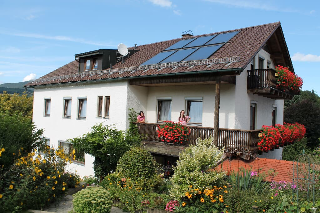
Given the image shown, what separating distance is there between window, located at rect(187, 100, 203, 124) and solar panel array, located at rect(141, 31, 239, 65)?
2.18 metres

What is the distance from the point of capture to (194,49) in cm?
1552

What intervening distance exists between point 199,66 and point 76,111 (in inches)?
368

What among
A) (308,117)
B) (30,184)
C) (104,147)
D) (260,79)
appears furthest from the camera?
(308,117)

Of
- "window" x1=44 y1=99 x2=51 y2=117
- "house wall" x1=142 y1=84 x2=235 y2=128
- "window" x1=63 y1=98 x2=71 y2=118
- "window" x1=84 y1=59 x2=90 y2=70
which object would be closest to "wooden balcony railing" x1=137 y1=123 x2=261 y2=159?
"house wall" x1=142 y1=84 x2=235 y2=128

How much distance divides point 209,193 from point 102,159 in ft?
21.0

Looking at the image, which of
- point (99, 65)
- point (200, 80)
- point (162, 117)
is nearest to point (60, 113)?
point (99, 65)

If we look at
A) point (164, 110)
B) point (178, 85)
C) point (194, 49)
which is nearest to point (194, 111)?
point (178, 85)

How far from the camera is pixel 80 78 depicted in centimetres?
1834

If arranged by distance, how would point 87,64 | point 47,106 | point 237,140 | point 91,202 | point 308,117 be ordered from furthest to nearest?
point 308,117
point 47,106
point 87,64
point 237,140
point 91,202

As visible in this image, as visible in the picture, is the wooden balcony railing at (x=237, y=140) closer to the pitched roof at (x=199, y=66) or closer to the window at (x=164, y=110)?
the pitched roof at (x=199, y=66)

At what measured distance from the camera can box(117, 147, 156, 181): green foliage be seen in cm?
1050

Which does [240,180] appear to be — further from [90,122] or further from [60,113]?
[60,113]

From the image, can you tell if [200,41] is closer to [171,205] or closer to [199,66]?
[199,66]

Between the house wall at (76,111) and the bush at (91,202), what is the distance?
6.51m
